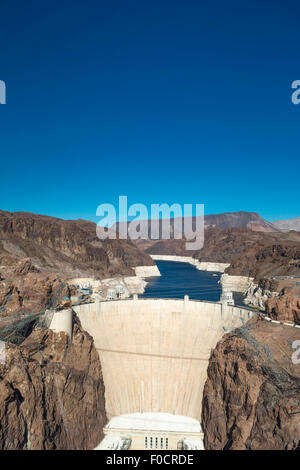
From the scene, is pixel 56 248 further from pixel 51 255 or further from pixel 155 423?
pixel 155 423

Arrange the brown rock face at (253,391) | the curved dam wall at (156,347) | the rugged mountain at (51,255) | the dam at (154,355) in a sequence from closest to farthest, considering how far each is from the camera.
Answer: the brown rock face at (253,391) < the dam at (154,355) < the curved dam wall at (156,347) < the rugged mountain at (51,255)

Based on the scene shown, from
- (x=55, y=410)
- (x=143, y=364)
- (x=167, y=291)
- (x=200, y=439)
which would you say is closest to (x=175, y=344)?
(x=143, y=364)

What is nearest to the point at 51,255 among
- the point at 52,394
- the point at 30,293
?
the point at 30,293

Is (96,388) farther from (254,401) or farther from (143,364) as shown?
(254,401)

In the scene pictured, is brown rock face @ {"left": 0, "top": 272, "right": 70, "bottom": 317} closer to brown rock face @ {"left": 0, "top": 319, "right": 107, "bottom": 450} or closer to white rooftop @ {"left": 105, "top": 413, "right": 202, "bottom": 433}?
brown rock face @ {"left": 0, "top": 319, "right": 107, "bottom": 450}

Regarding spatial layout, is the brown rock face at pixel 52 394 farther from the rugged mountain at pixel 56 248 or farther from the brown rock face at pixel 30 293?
the rugged mountain at pixel 56 248

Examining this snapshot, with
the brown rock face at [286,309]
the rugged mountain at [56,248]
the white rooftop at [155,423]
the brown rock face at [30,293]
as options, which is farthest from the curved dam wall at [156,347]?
the rugged mountain at [56,248]

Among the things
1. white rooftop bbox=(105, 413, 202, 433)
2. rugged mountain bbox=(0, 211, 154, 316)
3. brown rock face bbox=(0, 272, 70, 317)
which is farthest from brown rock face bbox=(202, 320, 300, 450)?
rugged mountain bbox=(0, 211, 154, 316)
